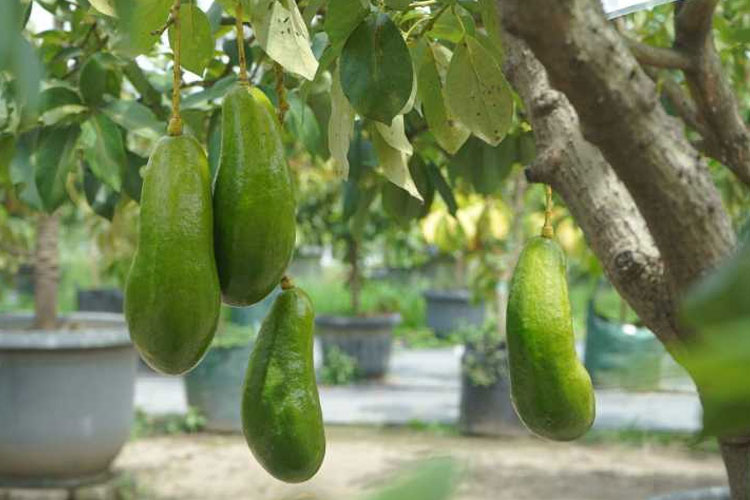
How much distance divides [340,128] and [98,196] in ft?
2.47

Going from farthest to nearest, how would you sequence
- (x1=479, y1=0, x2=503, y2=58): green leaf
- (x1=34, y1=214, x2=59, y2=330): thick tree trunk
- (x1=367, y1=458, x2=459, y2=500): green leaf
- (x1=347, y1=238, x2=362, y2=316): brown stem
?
(x1=347, y1=238, x2=362, y2=316): brown stem < (x1=34, y1=214, x2=59, y2=330): thick tree trunk < (x1=479, y1=0, x2=503, y2=58): green leaf < (x1=367, y1=458, x2=459, y2=500): green leaf

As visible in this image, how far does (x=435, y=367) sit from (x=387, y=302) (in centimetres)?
141

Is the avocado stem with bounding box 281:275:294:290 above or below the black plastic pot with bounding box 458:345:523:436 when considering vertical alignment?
above

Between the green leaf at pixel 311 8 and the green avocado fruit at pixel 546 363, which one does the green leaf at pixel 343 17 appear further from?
the green avocado fruit at pixel 546 363

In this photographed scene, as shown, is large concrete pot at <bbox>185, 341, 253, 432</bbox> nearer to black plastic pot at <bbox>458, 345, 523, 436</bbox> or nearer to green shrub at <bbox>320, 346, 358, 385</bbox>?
black plastic pot at <bbox>458, 345, 523, 436</bbox>

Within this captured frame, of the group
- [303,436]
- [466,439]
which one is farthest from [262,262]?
[466,439]

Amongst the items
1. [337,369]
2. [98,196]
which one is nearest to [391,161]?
[98,196]

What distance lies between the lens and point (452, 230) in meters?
4.07

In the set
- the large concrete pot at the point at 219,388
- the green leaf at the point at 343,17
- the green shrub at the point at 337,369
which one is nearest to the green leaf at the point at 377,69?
the green leaf at the point at 343,17

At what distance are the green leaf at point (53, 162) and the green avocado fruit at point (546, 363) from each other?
0.71 m

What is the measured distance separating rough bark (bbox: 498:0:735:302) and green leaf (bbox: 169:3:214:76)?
1.38ft

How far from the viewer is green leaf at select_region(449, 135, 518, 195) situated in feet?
4.73

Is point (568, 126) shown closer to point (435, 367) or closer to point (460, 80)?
point (460, 80)

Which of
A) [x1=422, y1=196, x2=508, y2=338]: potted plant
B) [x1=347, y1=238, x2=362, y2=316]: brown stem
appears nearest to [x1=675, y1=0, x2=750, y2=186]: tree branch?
[x1=422, y1=196, x2=508, y2=338]: potted plant
